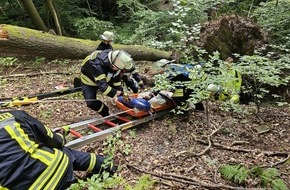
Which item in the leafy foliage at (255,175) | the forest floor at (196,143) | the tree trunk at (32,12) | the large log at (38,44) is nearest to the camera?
the leafy foliage at (255,175)

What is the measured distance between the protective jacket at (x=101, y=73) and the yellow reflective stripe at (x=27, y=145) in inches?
104

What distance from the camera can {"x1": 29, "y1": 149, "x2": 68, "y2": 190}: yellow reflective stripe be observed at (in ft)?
9.79

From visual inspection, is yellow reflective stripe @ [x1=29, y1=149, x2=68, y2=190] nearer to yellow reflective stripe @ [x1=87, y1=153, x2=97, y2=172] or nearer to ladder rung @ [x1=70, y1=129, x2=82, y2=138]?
yellow reflective stripe @ [x1=87, y1=153, x2=97, y2=172]

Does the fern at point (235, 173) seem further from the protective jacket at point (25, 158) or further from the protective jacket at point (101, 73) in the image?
the protective jacket at point (101, 73)

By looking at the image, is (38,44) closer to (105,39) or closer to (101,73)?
(101,73)

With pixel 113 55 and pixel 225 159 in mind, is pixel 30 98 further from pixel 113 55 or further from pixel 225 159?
pixel 225 159

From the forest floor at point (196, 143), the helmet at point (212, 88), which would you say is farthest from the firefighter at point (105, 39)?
the helmet at point (212, 88)

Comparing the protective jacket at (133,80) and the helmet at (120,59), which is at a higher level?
the helmet at (120,59)

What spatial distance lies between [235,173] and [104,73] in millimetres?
3037

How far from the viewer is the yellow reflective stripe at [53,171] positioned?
9.79 feet

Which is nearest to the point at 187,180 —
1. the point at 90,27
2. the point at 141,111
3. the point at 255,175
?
the point at 255,175

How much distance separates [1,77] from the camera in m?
9.29

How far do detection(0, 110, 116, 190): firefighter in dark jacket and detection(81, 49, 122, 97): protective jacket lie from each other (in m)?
2.36

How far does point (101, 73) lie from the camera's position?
225 inches
